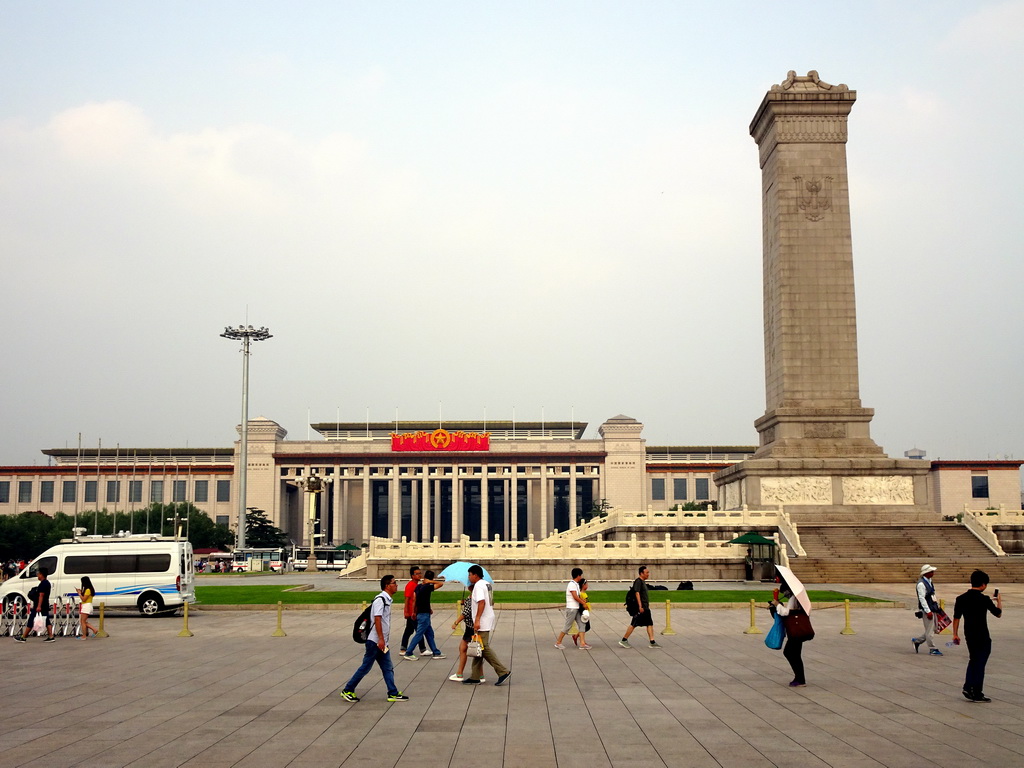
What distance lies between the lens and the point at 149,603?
107 ft

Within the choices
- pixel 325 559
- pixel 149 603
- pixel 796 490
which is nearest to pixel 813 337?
pixel 796 490

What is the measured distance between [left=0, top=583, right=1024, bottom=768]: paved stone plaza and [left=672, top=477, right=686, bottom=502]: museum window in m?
113

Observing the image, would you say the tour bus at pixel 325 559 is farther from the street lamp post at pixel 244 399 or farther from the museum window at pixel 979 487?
the museum window at pixel 979 487

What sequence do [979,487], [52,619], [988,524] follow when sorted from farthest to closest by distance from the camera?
[979,487]
[988,524]
[52,619]

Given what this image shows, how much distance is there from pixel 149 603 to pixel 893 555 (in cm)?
3450

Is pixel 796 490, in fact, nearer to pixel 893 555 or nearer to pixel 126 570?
pixel 893 555

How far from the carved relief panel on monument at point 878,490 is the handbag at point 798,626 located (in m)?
39.9

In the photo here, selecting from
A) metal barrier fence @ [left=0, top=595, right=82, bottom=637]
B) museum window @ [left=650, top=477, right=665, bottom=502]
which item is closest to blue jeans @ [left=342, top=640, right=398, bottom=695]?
metal barrier fence @ [left=0, top=595, right=82, bottom=637]

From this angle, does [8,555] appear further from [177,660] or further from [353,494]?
[177,660]

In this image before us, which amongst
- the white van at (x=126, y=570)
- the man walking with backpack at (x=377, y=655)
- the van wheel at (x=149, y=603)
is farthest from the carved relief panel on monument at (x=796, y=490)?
the man walking with backpack at (x=377, y=655)

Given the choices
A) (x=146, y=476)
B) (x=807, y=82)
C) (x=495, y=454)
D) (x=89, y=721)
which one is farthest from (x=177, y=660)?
(x=146, y=476)

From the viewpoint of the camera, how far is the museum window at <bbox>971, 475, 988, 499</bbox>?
379ft

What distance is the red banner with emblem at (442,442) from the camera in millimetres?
133125

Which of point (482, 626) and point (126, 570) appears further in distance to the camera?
point (126, 570)
